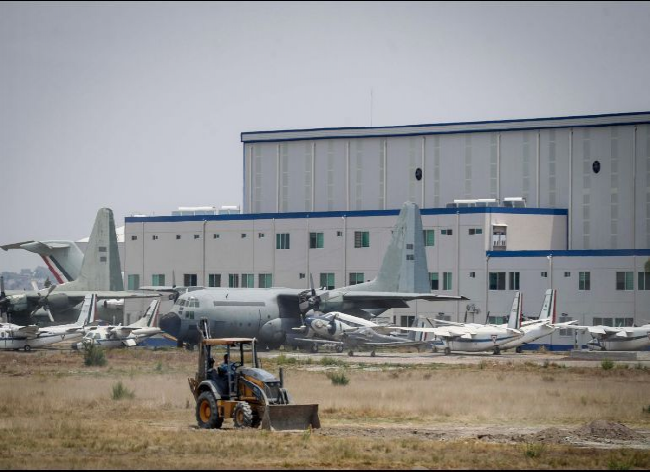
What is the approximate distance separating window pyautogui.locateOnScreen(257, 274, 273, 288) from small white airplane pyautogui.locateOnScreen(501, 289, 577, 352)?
25.0m

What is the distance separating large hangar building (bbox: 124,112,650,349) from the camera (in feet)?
284

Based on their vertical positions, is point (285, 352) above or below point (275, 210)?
below

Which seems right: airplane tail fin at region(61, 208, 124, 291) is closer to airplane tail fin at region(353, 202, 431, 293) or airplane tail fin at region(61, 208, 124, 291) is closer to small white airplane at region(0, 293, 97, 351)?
small white airplane at region(0, 293, 97, 351)

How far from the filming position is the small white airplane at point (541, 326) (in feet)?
241

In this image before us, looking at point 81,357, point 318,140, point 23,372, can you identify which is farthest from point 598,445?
point 318,140

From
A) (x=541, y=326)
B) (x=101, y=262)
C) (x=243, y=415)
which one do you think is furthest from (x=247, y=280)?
(x=243, y=415)

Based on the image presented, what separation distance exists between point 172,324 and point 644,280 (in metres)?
36.1

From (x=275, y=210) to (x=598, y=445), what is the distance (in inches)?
3112

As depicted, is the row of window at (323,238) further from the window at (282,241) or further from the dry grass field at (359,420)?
the dry grass field at (359,420)

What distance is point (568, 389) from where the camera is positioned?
4650 centimetres

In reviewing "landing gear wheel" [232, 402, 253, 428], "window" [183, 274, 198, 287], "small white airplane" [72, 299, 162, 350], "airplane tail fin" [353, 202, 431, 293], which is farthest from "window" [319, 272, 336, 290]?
"landing gear wheel" [232, 402, 253, 428]

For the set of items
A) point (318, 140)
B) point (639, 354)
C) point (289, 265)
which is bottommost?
point (639, 354)

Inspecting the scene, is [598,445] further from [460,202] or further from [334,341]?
[460,202]

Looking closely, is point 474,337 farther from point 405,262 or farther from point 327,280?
point 327,280
